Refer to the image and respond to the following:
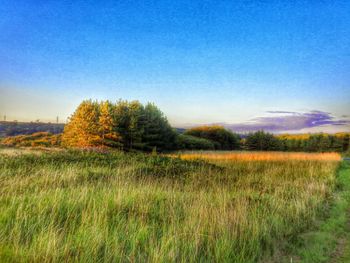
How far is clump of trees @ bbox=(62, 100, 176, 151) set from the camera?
1329 inches

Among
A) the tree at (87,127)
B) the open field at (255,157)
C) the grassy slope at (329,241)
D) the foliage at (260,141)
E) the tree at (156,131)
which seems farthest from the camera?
the foliage at (260,141)

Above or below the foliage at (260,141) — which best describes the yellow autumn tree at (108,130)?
above

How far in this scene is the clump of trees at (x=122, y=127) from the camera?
33750 millimetres

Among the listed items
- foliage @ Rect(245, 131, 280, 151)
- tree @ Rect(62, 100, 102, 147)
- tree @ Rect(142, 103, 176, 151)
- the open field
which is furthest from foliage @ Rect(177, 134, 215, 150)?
the open field

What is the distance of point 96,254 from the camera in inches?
120

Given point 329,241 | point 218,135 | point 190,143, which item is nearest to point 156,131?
point 190,143

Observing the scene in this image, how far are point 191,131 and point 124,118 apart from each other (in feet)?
94.0

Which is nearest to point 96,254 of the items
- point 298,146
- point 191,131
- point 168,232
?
point 168,232

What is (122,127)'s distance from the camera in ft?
116

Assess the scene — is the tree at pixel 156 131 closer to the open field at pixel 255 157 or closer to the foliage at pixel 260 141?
the open field at pixel 255 157

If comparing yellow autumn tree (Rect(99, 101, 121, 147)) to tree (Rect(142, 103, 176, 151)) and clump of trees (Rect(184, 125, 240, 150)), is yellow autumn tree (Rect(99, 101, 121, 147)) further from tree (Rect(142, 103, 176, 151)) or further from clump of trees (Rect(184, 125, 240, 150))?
clump of trees (Rect(184, 125, 240, 150))

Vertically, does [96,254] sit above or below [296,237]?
above

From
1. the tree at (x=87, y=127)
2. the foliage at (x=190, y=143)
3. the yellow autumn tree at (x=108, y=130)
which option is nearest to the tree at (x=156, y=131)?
the yellow autumn tree at (x=108, y=130)

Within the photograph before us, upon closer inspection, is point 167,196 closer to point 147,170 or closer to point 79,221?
point 79,221
